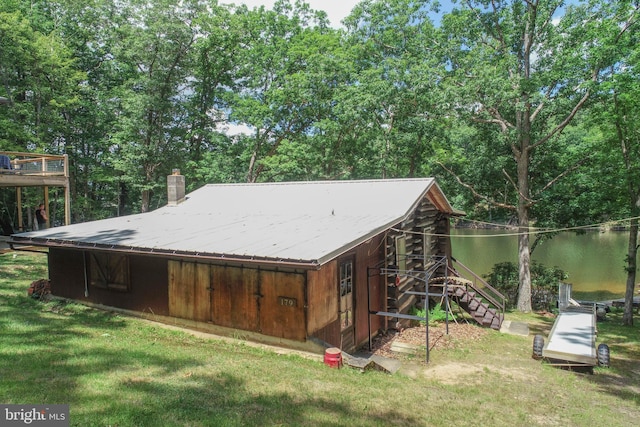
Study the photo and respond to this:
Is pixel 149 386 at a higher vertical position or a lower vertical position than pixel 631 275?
higher

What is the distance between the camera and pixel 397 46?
28484 mm

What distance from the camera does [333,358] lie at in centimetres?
853

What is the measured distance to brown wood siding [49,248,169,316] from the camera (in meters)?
11.0

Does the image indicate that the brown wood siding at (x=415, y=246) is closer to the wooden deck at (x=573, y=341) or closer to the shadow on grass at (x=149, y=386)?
the wooden deck at (x=573, y=341)

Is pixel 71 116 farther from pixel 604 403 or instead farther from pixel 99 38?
pixel 604 403

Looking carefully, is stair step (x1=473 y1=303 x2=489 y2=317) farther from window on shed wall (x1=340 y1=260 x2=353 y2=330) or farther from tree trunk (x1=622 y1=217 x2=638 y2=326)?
tree trunk (x1=622 y1=217 x2=638 y2=326)

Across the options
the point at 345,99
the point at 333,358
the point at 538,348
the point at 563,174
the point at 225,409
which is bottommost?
the point at 538,348

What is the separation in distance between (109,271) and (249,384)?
733cm

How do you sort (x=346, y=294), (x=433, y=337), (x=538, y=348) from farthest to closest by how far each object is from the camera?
(x=433, y=337)
(x=538, y=348)
(x=346, y=294)

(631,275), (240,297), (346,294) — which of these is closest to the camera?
(240,297)

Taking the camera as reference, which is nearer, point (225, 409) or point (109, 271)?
point (225, 409)

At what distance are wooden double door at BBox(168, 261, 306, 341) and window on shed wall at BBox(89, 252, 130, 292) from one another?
1781mm

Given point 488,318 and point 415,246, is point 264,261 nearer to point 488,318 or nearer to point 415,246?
point 415,246

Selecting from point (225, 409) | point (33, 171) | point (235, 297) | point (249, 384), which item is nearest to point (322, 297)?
point (235, 297)
